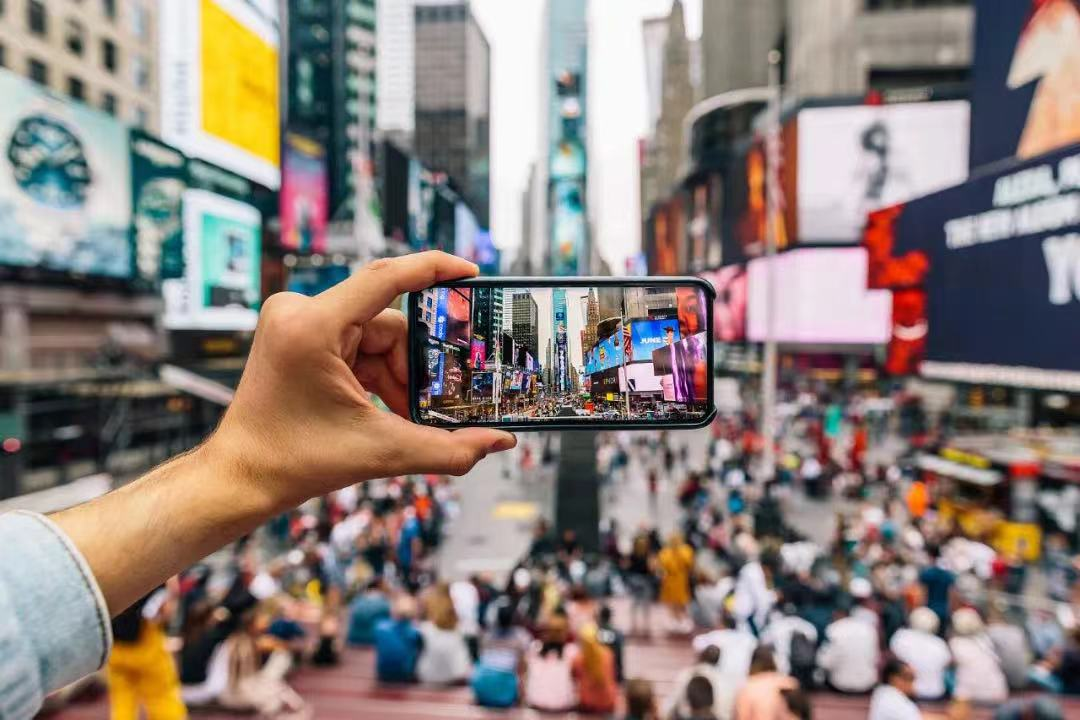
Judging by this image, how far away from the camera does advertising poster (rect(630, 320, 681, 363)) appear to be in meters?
2.12

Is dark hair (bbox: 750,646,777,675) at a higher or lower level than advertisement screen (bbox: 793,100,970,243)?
lower

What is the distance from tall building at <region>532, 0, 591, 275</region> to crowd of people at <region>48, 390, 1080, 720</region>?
69800 millimetres

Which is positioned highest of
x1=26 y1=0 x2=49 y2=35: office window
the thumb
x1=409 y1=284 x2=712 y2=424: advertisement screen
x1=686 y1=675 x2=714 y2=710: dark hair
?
x1=26 y1=0 x2=49 y2=35: office window

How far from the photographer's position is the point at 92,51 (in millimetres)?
21812

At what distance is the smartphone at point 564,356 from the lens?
2102 mm

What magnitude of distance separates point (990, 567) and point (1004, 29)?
10.7m

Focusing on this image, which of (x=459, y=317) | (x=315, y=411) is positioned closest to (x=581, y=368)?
(x=459, y=317)

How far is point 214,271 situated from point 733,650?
70.6 ft

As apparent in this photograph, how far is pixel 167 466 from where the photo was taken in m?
1.73

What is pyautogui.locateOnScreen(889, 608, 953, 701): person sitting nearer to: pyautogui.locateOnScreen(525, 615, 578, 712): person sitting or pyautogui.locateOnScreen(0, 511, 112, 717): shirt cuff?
pyautogui.locateOnScreen(525, 615, 578, 712): person sitting

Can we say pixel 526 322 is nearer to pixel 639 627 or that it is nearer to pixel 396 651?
pixel 396 651

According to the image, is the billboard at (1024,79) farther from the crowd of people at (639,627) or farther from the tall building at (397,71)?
the tall building at (397,71)

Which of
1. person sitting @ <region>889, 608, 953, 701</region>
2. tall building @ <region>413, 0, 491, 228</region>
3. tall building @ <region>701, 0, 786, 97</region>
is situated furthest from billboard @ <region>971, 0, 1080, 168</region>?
tall building @ <region>413, 0, 491, 228</region>

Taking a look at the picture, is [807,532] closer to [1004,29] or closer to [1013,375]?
[1013,375]
